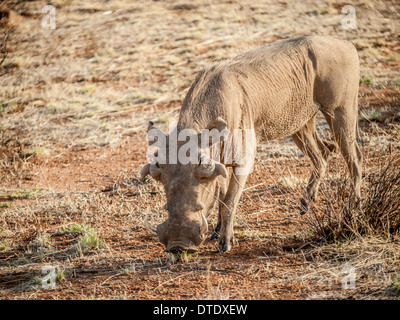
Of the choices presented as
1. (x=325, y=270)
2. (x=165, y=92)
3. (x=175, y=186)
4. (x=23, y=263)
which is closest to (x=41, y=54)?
(x=165, y=92)

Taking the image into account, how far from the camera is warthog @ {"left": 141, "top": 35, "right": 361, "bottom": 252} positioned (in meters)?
3.86

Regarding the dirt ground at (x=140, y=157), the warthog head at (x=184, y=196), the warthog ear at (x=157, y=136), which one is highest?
the warthog ear at (x=157, y=136)

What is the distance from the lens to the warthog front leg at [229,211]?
436cm

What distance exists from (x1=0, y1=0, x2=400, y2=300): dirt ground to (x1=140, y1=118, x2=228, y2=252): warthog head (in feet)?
1.04

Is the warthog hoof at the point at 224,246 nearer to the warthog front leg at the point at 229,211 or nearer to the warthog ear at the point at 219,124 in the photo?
the warthog front leg at the point at 229,211

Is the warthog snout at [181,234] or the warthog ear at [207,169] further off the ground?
the warthog ear at [207,169]

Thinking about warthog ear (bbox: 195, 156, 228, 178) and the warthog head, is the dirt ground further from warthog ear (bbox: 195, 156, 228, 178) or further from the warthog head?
warthog ear (bbox: 195, 156, 228, 178)

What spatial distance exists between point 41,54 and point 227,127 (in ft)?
35.1

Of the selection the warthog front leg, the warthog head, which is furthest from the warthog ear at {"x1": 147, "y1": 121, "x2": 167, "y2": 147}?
the warthog front leg

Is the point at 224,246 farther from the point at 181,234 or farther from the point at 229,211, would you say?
the point at 181,234

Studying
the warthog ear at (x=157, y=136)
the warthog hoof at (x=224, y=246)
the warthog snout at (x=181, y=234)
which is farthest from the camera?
the warthog hoof at (x=224, y=246)

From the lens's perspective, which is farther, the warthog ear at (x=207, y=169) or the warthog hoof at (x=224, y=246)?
the warthog hoof at (x=224, y=246)

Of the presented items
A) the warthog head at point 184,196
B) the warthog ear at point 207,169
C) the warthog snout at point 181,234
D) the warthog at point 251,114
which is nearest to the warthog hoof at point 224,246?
the warthog at point 251,114
